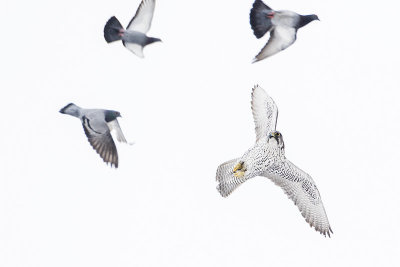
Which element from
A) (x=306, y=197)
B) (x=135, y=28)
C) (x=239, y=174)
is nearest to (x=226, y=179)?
(x=239, y=174)

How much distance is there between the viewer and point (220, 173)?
7.66m

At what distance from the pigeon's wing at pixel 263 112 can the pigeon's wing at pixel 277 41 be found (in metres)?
0.42

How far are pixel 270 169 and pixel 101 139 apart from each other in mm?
1929

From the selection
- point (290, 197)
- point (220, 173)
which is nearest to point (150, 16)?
point (220, 173)

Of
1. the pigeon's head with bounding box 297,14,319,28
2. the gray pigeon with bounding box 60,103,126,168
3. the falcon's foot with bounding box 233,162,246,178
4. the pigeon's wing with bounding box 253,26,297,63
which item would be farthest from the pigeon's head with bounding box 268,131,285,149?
the gray pigeon with bounding box 60,103,126,168

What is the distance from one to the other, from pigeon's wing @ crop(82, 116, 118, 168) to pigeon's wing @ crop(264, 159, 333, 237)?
5.77 ft

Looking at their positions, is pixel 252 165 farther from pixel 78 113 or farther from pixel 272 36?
pixel 78 113

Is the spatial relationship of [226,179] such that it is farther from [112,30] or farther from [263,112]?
[112,30]

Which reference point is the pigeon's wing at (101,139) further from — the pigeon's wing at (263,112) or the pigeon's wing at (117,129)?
the pigeon's wing at (263,112)

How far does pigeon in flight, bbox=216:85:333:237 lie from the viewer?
741 centimetres

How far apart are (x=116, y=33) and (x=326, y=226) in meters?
3.26

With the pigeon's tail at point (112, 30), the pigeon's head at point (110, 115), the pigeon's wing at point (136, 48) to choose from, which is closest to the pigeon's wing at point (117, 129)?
the pigeon's head at point (110, 115)

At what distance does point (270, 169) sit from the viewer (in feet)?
25.0

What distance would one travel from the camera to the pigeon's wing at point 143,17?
7.82 meters
